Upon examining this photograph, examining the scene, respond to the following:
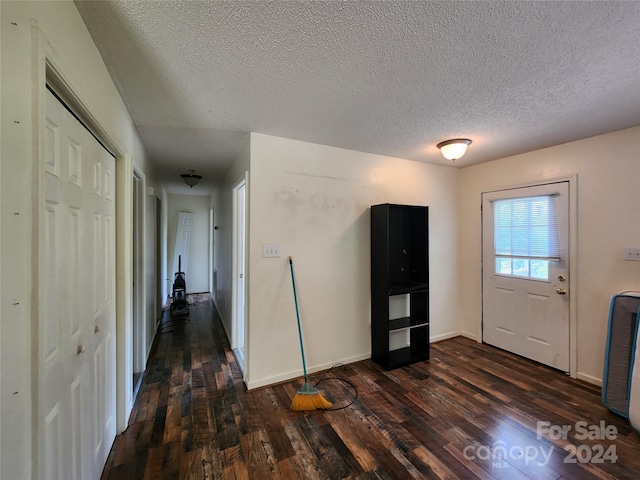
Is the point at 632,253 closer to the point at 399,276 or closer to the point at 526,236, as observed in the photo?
the point at 526,236

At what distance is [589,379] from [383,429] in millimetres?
2204

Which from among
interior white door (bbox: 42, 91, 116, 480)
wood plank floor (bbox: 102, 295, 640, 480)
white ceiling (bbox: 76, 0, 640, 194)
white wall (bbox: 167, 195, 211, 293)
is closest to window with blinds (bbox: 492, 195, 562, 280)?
white ceiling (bbox: 76, 0, 640, 194)

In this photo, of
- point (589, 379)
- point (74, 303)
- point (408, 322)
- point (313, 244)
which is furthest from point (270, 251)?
point (589, 379)

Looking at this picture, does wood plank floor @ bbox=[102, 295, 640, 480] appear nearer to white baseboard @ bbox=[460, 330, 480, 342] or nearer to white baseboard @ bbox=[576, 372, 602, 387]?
white baseboard @ bbox=[576, 372, 602, 387]

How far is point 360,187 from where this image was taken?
A: 2.97 m

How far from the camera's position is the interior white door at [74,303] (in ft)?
3.23

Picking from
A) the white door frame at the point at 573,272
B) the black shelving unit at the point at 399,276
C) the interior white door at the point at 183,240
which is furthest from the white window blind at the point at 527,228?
the interior white door at the point at 183,240

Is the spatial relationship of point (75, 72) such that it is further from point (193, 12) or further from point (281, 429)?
point (281, 429)

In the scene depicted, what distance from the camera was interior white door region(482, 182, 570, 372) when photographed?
2709 mm

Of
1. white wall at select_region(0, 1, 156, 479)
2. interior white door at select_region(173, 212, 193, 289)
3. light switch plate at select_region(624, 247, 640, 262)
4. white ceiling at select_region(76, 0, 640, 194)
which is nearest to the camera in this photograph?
white wall at select_region(0, 1, 156, 479)

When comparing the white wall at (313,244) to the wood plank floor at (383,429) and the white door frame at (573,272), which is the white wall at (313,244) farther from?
the white door frame at (573,272)

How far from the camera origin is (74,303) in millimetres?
1208

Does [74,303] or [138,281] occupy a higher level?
[74,303]

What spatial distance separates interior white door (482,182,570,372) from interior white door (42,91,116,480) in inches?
151
